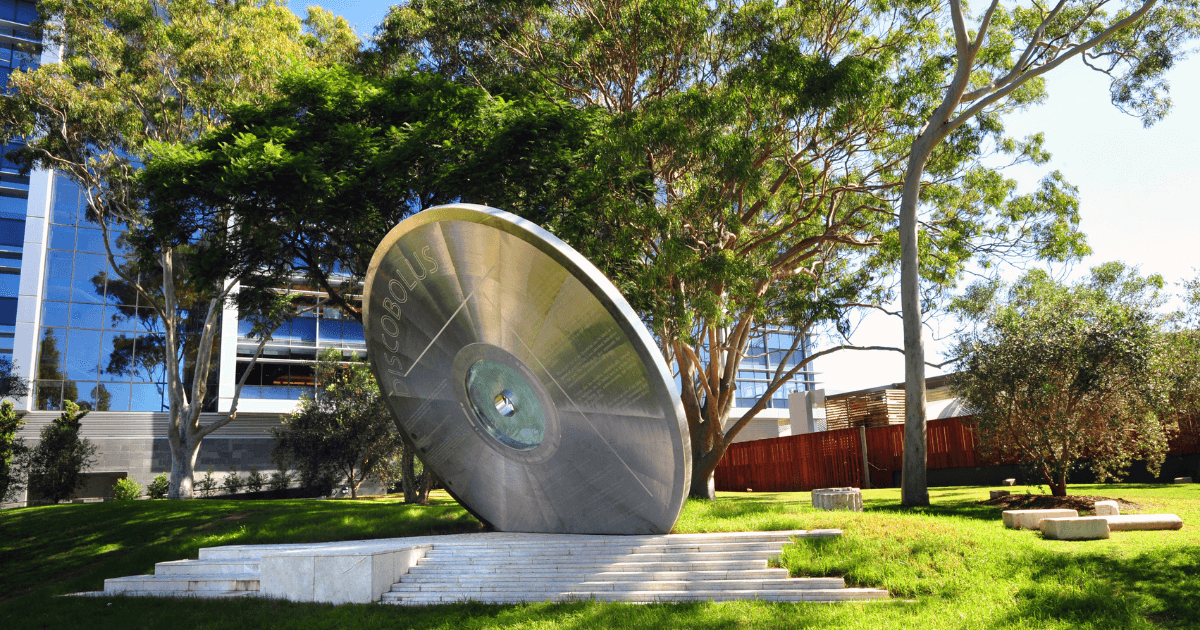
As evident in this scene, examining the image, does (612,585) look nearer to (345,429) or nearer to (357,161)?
(357,161)

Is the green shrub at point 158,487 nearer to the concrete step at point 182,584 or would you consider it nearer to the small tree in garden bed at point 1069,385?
the concrete step at point 182,584

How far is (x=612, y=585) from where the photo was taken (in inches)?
348

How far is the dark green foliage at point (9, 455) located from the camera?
1077 inches

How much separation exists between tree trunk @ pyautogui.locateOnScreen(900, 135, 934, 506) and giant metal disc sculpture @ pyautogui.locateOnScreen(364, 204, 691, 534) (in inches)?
270

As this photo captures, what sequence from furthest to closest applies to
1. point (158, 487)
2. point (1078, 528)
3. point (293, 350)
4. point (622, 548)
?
point (293, 350) → point (158, 487) → point (1078, 528) → point (622, 548)

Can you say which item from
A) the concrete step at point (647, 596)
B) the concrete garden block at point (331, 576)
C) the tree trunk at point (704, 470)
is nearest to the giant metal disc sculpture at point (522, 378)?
the concrete step at point (647, 596)

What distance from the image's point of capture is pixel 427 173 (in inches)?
608

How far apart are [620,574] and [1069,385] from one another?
9229 millimetres

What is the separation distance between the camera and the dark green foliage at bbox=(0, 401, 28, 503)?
27.4m

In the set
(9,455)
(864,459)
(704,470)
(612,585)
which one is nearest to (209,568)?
(612,585)

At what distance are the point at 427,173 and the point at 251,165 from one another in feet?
10.7

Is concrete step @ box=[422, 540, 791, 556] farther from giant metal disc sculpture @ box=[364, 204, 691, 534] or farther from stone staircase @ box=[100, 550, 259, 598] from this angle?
stone staircase @ box=[100, 550, 259, 598]

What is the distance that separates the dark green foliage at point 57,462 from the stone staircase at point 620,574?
28.2m

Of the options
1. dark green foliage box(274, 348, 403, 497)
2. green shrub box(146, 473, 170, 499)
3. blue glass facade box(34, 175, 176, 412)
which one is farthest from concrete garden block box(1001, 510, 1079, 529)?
blue glass facade box(34, 175, 176, 412)
